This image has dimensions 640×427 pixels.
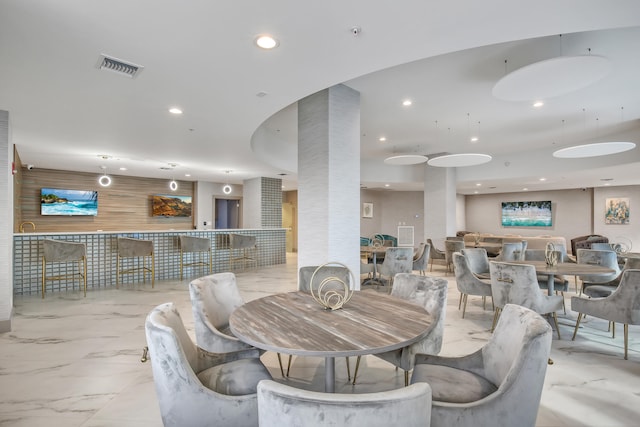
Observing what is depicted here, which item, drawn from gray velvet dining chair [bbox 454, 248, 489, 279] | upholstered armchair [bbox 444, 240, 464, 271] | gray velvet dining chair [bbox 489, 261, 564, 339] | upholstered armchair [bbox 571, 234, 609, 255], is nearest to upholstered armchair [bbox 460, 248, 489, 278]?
gray velvet dining chair [bbox 454, 248, 489, 279]

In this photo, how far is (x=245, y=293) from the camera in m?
5.85

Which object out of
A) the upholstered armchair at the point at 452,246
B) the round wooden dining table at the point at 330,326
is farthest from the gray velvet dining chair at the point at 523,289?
the upholstered armchair at the point at 452,246

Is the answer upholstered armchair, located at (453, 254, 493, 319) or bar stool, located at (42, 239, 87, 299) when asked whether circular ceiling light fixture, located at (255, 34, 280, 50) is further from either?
bar stool, located at (42, 239, 87, 299)

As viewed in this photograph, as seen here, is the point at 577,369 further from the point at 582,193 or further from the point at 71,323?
the point at 582,193

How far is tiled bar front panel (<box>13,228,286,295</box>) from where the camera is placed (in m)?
5.62

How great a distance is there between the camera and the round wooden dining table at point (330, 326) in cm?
150

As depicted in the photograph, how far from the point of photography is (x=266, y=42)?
255 centimetres

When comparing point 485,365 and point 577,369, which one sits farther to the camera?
point 577,369

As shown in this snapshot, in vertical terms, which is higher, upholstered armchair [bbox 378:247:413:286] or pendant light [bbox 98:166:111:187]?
pendant light [bbox 98:166:111:187]

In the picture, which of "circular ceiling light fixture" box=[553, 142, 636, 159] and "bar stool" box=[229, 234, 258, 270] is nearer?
"circular ceiling light fixture" box=[553, 142, 636, 159]

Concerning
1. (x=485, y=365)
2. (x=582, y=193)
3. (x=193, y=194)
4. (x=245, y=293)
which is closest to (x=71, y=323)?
(x=245, y=293)

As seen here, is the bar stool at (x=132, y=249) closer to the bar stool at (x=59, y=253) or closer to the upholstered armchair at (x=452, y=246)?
the bar stool at (x=59, y=253)

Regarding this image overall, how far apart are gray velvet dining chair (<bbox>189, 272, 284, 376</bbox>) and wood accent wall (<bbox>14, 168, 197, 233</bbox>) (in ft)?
25.1

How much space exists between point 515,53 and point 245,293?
17.4ft
